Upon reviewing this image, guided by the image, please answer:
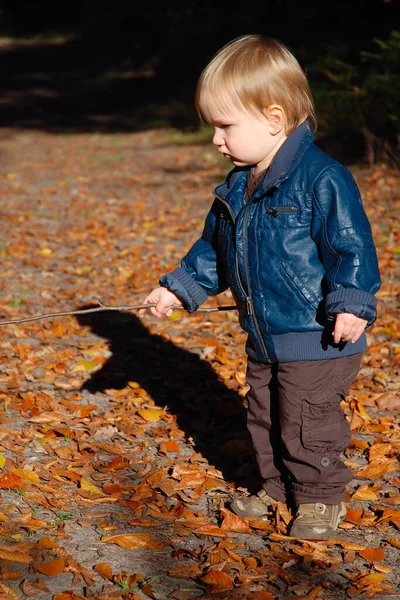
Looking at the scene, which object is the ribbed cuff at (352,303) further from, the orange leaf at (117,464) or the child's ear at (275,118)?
the orange leaf at (117,464)

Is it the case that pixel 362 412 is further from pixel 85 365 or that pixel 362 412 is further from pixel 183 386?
pixel 85 365

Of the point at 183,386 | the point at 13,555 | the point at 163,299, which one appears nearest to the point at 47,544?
the point at 13,555

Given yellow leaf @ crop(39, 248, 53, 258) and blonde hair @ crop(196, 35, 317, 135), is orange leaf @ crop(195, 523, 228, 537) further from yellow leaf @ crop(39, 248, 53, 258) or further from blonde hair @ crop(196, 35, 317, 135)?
yellow leaf @ crop(39, 248, 53, 258)

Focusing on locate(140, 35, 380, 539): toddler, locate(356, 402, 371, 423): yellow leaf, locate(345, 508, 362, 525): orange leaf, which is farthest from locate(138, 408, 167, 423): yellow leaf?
locate(345, 508, 362, 525): orange leaf

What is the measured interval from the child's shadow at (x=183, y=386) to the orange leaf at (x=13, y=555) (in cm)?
114

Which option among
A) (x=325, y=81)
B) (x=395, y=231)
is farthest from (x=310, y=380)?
(x=325, y=81)

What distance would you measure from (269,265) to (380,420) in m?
1.66

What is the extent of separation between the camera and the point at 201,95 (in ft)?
9.52

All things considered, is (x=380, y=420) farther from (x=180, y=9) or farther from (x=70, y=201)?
(x=180, y=9)

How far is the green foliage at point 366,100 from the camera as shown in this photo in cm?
973

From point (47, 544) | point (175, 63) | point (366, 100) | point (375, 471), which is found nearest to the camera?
point (47, 544)

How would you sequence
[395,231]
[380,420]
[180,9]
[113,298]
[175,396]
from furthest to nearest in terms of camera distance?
1. [180,9]
2. [395,231]
3. [113,298]
4. [175,396]
5. [380,420]

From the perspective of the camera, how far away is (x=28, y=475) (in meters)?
3.49

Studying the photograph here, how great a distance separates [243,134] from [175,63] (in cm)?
1976
